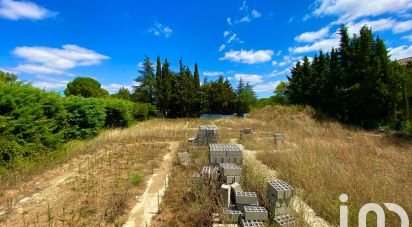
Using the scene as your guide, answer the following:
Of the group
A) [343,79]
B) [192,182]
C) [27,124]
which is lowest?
[192,182]

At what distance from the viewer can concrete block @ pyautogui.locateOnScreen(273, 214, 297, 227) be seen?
137 inches

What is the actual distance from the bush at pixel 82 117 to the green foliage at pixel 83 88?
38.8m

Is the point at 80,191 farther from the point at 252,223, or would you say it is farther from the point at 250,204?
the point at 252,223

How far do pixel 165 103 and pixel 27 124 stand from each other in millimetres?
30488

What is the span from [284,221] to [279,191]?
0.38 metres

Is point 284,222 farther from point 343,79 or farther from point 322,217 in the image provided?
point 343,79

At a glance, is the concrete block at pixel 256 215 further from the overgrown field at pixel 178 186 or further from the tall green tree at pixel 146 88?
the tall green tree at pixel 146 88

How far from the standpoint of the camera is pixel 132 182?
235 inches

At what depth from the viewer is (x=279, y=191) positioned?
3.71 m

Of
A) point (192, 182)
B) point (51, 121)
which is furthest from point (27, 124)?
point (192, 182)

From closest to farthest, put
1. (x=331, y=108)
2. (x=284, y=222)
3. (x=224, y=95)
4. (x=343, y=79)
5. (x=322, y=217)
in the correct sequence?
(x=284, y=222), (x=322, y=217), (x=343, y=79), (x=331, y=108), (x=224, y=95)

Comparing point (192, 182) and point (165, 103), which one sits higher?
point (165, 103)

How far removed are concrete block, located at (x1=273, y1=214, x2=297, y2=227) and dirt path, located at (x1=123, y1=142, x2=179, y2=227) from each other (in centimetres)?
187

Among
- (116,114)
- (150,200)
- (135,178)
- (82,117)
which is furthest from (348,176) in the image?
(116,114)
